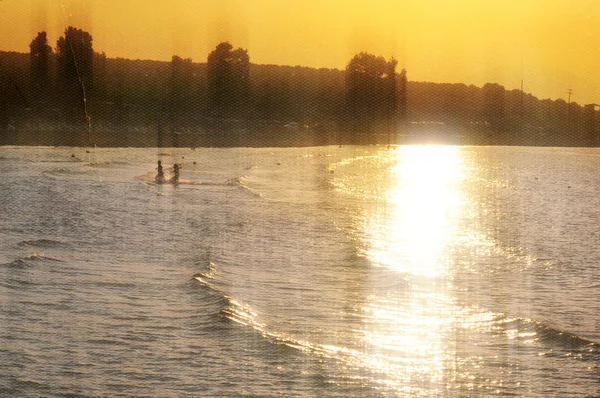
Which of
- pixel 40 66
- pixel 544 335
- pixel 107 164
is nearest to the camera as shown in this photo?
pixel 544 335

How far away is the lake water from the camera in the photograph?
16.2 meters

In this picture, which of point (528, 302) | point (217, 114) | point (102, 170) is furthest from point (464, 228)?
point (217, 114)

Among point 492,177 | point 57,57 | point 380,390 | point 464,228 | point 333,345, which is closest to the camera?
point 380,390

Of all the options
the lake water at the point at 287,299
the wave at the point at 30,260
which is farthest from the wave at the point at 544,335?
the wave at the point at 30,260

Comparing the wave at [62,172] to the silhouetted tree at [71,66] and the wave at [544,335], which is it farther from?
the silhouetted tree at [71,66]

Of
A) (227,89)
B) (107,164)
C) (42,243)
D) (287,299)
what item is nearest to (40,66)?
(227,89)

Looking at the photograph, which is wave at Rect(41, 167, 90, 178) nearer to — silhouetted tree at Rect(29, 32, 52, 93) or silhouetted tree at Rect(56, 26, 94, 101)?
silhouetted tree at Rect(56, 26, 94, 101)

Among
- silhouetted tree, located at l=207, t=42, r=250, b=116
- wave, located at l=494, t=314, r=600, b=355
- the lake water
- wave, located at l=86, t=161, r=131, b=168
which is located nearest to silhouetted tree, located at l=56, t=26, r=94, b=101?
silhouetted tree, located at l=207, t=42, r=250, b=116

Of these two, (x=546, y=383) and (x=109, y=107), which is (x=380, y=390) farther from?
(x=109, y=107)

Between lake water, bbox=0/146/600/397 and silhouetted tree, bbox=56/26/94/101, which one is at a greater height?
silhouetted tree, bbox=56/26/94/101

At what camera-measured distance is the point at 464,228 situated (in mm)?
44469

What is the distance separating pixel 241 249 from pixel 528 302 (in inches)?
430

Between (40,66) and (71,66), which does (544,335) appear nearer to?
(71,66)

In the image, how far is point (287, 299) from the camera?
22672 millimetres
